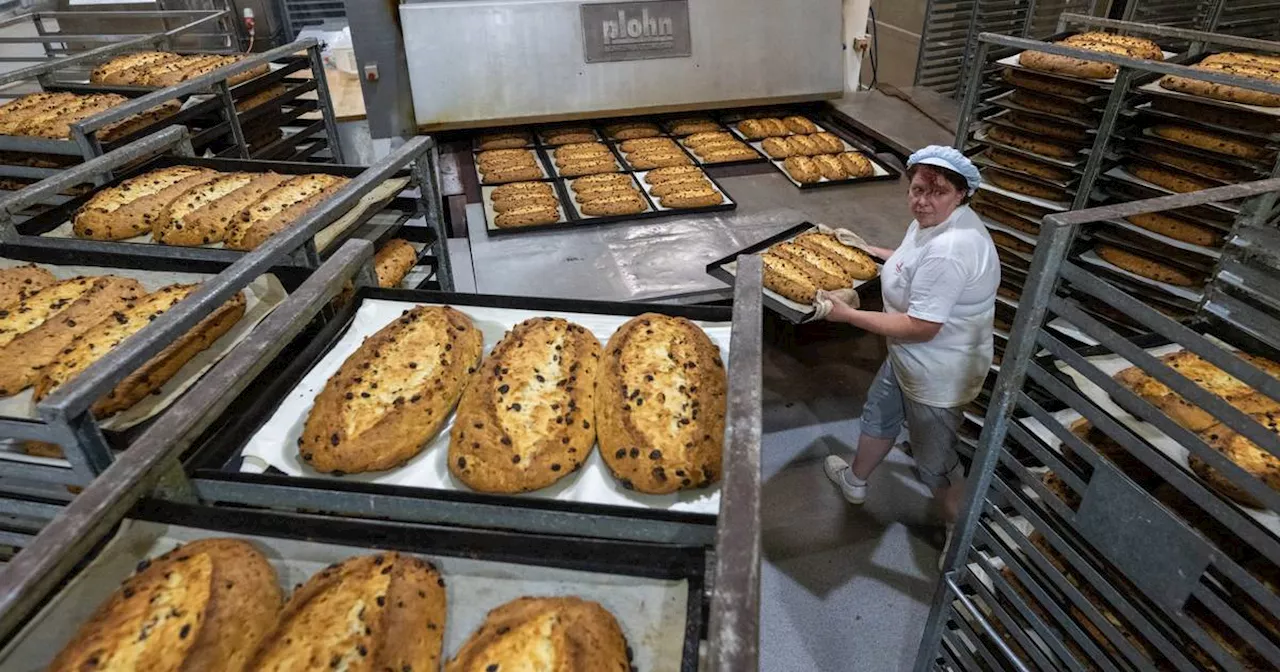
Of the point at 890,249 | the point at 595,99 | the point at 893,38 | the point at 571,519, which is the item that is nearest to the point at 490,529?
the point at 571,519

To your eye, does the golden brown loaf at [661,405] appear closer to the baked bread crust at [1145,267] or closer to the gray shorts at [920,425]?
the gray shorts at [920,425]

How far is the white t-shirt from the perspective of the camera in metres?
2.28

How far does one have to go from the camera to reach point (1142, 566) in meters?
1.28

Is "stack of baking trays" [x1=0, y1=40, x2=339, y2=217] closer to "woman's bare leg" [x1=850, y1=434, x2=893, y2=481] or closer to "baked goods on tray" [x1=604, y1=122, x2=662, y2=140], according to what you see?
"baked goods on tray" [x1=604, y1=122, x2=662, y2=140]

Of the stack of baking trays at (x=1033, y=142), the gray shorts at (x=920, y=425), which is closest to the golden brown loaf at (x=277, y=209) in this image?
the gray shorts at (x=920, y=425)

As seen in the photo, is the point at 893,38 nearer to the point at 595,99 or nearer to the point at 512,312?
the point at 595,99

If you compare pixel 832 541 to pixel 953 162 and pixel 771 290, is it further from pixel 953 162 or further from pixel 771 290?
pixel 953 162

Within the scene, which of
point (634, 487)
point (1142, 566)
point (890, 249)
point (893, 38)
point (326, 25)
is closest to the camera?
point (1142, 566)

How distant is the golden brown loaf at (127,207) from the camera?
2311 millimetres

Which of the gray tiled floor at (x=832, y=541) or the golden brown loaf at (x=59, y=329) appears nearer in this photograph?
the golden brown loaf at (x=59, y=329)

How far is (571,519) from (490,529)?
0.54 feet

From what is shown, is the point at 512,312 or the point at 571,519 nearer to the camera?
the point at 571,519

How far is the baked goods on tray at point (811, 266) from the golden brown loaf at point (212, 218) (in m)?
1.98

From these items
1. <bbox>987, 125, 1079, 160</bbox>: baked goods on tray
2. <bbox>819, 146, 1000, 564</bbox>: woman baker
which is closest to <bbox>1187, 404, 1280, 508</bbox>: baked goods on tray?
<bbox>819, 146, 1000, 564</bbox>: woman baker
